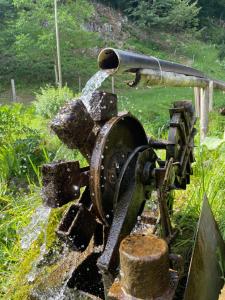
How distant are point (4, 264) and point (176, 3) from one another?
3277 cm

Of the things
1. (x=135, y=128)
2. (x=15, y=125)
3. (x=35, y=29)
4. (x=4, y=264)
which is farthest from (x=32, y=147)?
(x=35, y=29)

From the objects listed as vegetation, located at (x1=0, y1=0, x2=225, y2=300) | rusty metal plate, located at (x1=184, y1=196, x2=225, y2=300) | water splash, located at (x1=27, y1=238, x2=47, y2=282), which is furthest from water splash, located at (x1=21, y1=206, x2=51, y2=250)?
rusty metal plate, located at (x1=184, y1=196, x2=225, y2=300)

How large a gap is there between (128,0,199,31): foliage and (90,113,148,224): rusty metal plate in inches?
1268

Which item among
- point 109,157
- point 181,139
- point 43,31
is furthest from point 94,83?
point 43,31

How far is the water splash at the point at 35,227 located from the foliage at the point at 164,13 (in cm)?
3149

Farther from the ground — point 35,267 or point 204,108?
point 204,108

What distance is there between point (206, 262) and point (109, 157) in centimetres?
92

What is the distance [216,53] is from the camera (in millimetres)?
33594

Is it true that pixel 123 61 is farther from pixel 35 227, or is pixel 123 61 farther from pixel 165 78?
pixel 35 227

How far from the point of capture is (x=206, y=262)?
2469 millimetres

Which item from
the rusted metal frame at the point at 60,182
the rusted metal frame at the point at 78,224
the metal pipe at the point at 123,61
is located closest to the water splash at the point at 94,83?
the metal pipe at the point at 123,61

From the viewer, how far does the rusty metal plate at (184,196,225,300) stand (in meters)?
2.21

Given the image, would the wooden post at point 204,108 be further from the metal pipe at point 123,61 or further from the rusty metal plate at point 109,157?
the rusty metal plate at point 109,157

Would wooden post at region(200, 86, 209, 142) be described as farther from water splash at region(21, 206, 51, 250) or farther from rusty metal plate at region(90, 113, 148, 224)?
rusty metal plate at region(90, 113, 148, 224)
